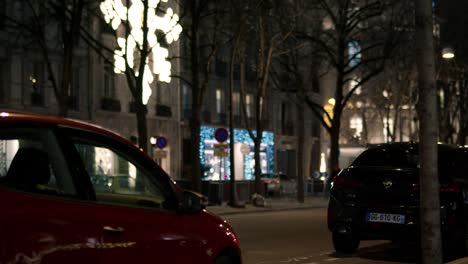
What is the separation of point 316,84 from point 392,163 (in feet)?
184

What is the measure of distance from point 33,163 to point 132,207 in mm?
956

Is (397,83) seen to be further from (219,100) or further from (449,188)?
(449,188)

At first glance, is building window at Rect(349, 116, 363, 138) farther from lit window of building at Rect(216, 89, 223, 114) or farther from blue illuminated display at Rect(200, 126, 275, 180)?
lit window of building at Rect(216, 89, 223, 114)

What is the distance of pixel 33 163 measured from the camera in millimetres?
5168

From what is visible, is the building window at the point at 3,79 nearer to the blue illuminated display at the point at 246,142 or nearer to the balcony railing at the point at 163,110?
the balcony railing at the point at 163,110

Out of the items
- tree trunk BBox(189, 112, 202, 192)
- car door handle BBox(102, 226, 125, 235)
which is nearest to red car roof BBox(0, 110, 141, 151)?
car door handle BBox(102, 226, 125, 235)

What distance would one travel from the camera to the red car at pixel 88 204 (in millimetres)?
4918

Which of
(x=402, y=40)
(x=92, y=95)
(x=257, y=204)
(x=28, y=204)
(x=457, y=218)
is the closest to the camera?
(x=28, y=204)

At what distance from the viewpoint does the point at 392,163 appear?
Answer: 13078 mm

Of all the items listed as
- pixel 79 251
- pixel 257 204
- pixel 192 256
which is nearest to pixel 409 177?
pixel 192 256

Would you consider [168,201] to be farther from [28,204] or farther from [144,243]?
[28,204]

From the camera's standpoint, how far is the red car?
16.1 ft

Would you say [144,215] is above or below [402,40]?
below

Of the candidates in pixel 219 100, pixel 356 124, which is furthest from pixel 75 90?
pixel 356 124
